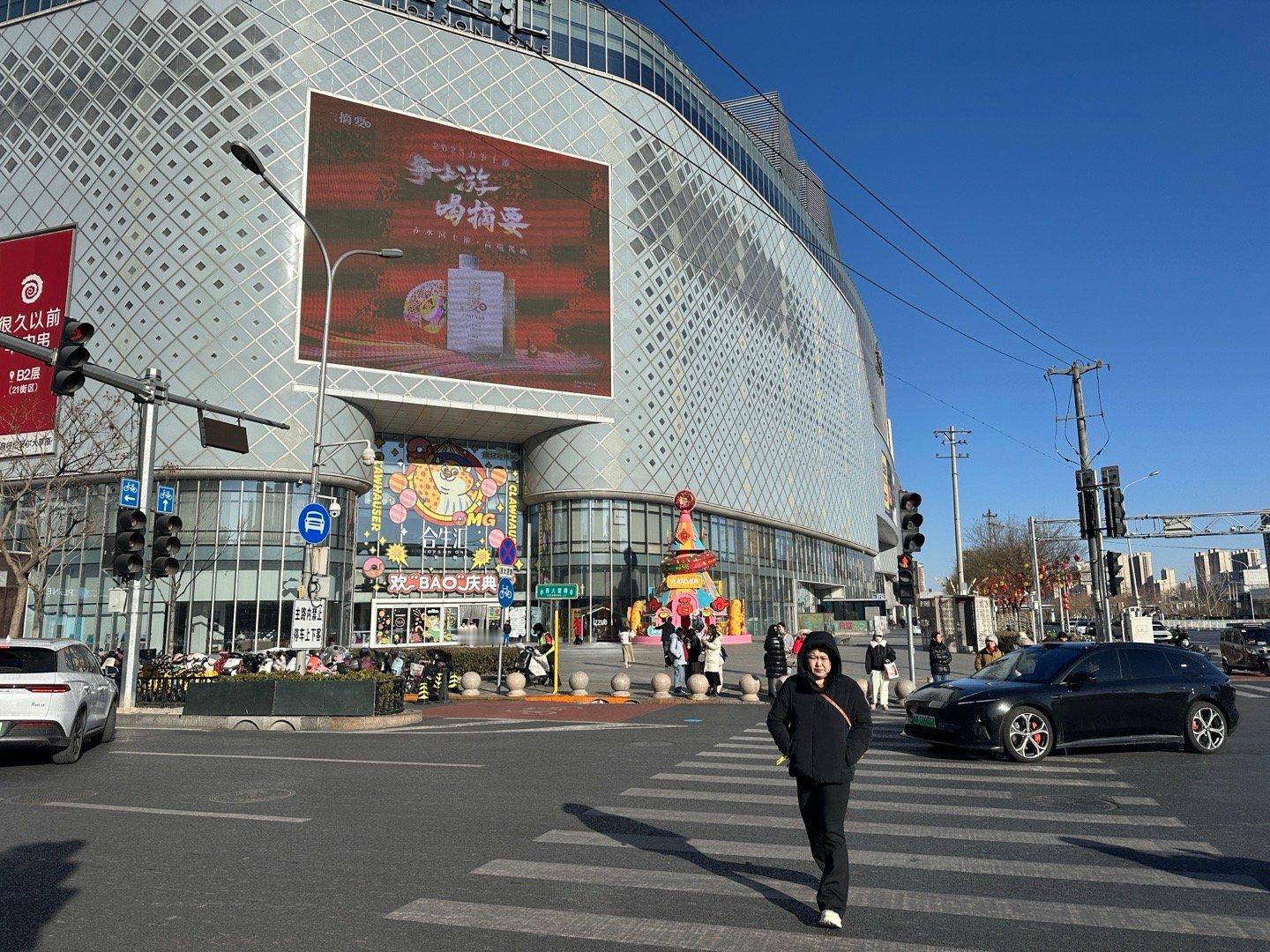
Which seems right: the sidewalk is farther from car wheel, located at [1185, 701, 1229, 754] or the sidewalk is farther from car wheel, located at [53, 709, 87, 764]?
car wheel, located at [53, 709, 87, 764]

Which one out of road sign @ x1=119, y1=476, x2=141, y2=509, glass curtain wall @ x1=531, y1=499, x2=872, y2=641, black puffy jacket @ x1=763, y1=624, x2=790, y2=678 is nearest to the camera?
road sign @ x1=119, y1=476, x2=141, y2=509

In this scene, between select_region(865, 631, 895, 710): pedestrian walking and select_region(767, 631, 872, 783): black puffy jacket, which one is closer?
select_region(767, 631, 872, 783): black puffy jacket

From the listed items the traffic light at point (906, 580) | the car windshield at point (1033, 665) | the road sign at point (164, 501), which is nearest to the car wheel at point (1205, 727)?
the car windshield at point (1033, 665)

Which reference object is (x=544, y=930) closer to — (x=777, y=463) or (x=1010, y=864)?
(x=1010, y=864)

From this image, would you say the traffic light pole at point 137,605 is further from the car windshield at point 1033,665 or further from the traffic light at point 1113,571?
the traffic light at point 1113,571

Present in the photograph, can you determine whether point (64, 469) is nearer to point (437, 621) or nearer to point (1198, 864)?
point (437, 621)

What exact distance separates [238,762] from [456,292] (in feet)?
123

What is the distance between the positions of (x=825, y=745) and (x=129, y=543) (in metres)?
14.6

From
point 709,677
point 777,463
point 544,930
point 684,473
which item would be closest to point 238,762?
point 544,930

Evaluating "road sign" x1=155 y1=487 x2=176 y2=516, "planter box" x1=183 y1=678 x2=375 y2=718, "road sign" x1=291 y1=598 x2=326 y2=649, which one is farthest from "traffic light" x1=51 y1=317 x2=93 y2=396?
"planter box" x1=183 y1=678 x2=375 y2=718

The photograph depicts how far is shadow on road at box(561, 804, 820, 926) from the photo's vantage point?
538 cm

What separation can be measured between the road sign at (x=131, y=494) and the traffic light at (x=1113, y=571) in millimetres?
27081

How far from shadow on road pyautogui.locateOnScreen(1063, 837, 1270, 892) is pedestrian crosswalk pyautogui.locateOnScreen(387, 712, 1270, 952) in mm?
24

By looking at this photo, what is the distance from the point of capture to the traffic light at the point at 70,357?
38.8 feet
